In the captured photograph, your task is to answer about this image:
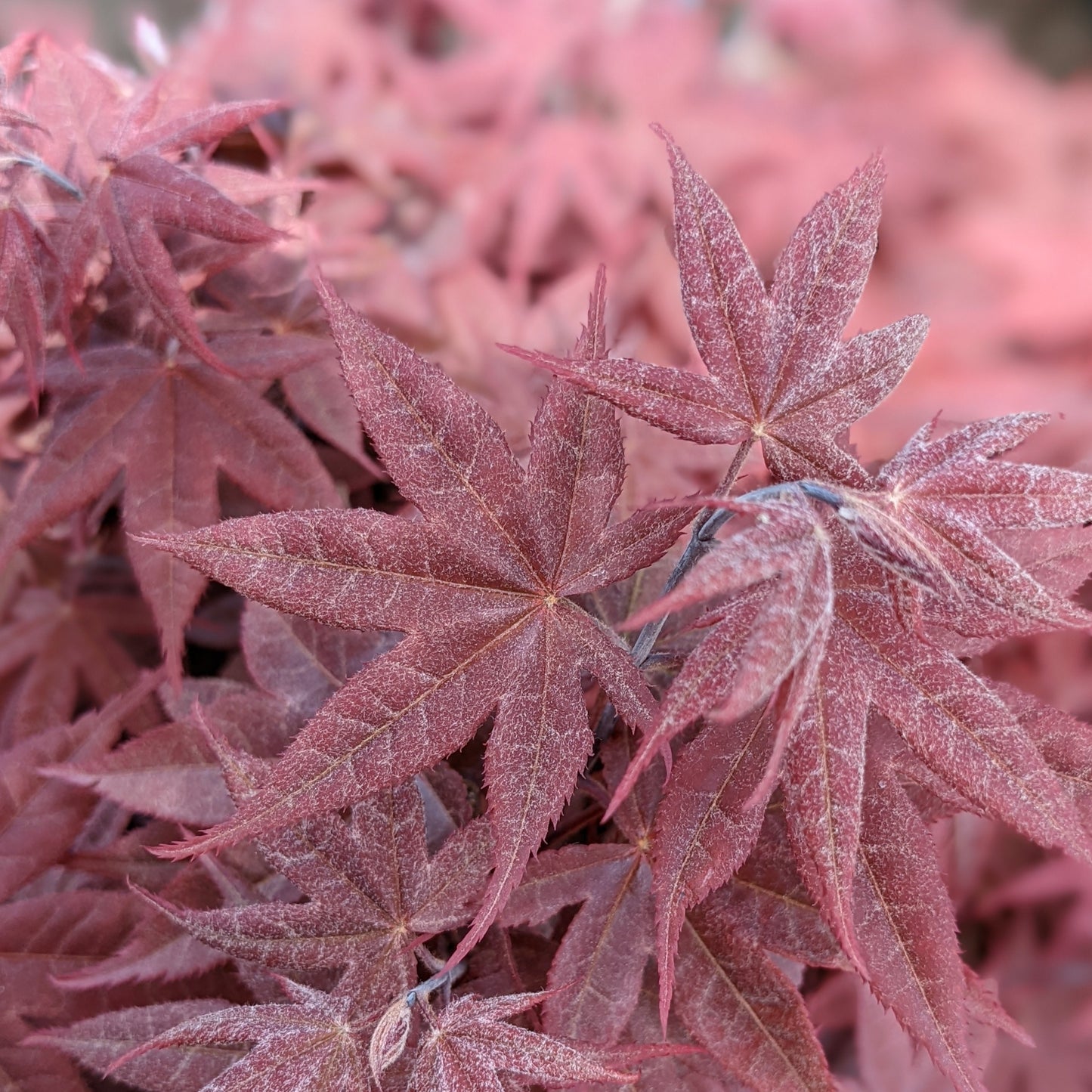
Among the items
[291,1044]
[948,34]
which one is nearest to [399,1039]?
[291,1044]

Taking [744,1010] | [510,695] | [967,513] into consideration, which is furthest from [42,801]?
[967,513]

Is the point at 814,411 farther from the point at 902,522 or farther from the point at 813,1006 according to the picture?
the point at 813,1006

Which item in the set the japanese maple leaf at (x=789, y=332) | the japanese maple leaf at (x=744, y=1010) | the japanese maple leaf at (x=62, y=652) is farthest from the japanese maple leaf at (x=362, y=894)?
the japanese maple leaf at (x=62, y=652)

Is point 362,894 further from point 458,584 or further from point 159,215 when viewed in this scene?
point 159,215

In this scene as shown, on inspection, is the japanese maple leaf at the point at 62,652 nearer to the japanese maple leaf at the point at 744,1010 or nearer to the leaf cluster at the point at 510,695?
the leaf cluster at the point at 510,695

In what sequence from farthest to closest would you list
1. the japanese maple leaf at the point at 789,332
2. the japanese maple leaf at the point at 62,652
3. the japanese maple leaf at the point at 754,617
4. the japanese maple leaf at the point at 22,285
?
the japanese maple leaf at the point at 62,652
the japanese maple leaf at the point at 22,285
the japanese maple leaf at the point at 789,332
the japanese maple leaf at the point at 754,617
